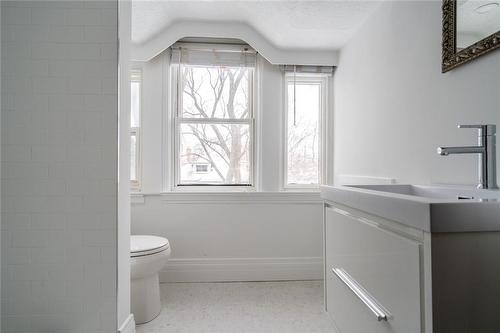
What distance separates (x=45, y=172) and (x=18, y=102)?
39 centimetres

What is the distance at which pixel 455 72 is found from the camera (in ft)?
4.33

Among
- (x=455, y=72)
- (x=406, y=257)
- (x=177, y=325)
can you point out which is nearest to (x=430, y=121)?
(x=455, y=72)

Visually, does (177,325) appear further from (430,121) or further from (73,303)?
Result: (430,121)

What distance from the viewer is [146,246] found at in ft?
6.46

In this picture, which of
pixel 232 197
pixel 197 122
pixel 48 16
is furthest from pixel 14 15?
pixel 232 197

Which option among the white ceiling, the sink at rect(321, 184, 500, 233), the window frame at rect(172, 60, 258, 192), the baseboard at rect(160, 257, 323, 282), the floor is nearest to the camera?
the sink at rect(321, 184, 500, 233)

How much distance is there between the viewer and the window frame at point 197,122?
276cm

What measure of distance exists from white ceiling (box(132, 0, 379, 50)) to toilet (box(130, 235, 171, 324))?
1719 millimetres

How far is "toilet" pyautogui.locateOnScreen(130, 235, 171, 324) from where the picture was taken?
190 centimetres

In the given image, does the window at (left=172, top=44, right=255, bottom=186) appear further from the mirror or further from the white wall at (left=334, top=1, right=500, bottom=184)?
the mirror

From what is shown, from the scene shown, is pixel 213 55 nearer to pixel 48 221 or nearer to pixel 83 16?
pixel 83 16

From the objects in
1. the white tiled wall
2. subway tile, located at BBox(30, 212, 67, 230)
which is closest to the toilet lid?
the white tiled wall

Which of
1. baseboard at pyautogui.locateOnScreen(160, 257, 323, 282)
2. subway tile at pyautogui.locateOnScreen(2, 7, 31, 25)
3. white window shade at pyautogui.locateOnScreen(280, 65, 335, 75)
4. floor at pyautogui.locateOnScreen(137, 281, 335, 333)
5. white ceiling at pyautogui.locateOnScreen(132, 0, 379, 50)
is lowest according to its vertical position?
floor at pyautogui.locateOnScreen(137, 281, 335, 333)

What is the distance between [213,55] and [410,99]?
5.83ft
